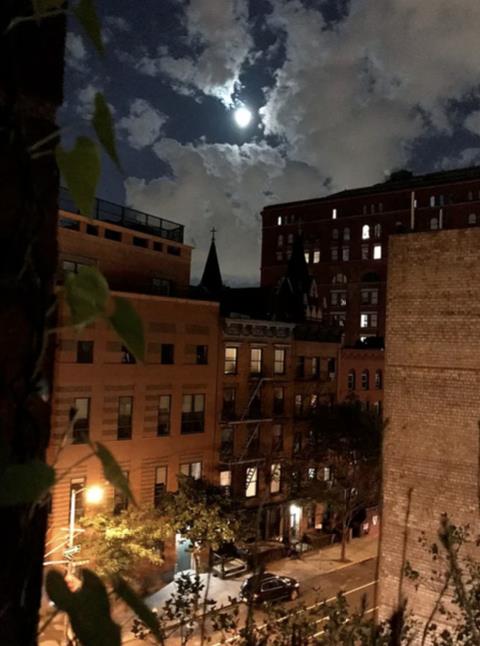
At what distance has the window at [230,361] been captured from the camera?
1238 inches

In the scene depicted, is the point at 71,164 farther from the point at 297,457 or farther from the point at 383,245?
the point at 383,245

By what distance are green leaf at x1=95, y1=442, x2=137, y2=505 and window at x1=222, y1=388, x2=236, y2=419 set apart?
30.0m

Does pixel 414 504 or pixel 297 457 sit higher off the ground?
pixel 414 504

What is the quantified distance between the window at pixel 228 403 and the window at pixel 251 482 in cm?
311

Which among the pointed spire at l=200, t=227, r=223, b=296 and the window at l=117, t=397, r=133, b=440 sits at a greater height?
the pointed spire at l=200, t=227, r=223, b=296

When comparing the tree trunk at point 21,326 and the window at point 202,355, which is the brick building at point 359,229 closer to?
the window at point 202,355

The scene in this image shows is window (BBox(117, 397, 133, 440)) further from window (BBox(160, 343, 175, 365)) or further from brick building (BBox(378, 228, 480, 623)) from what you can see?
brick building (BBox(378, 228, 480, 623))

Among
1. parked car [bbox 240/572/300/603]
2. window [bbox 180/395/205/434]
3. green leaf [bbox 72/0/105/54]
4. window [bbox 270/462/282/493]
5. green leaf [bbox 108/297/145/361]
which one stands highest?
green leaf [bbox 72/0/105/54]

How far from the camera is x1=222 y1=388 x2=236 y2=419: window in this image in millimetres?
31091

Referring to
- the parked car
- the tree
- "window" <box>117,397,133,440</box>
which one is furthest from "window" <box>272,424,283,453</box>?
"window" <box>117,397,133,440</box>

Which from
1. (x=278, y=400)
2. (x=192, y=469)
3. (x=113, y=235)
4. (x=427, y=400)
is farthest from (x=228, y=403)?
(x=427, y=400)

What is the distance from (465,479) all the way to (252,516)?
65.6 ft

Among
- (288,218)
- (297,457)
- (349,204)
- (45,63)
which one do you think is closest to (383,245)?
(349,204)

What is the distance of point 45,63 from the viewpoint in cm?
183
